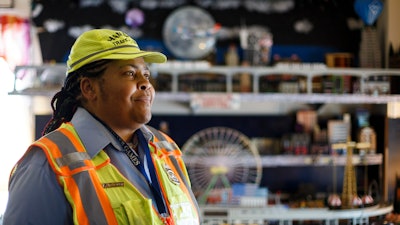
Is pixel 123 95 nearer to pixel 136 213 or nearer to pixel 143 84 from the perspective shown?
pixel 143 84

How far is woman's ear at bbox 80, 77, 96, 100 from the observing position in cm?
132

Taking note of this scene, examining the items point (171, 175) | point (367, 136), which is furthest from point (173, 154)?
point (367, 136)

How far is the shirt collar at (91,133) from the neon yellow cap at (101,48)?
0.11 m

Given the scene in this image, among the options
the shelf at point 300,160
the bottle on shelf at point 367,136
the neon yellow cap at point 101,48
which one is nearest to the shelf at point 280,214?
the shelf at point 300,160

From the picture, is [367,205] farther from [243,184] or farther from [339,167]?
[243,184]

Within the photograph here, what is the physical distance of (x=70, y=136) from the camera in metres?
1.26

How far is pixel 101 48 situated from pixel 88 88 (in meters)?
0.10

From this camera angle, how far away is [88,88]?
1.33 meters

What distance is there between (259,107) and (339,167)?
2.73 feet

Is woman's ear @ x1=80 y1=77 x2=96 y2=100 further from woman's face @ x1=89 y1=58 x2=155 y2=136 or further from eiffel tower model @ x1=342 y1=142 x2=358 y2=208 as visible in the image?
eiffel tower model @ x1=342 y1=142 x2=358 y2=208

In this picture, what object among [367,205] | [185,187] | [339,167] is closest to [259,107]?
[339,167]

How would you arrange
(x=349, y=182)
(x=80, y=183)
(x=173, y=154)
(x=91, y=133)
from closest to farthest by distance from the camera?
(x=80, y=183), (x=91, y=133), (x=173, y=154), (x=349, y=182)

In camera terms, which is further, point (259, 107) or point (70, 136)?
point (259, 107)

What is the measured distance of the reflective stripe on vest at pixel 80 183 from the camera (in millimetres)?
1163
